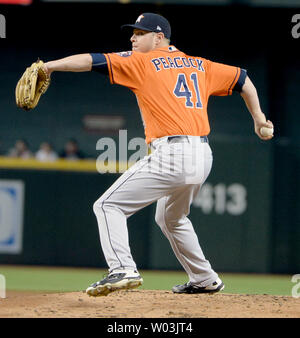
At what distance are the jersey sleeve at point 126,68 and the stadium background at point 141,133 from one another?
4.16 metres

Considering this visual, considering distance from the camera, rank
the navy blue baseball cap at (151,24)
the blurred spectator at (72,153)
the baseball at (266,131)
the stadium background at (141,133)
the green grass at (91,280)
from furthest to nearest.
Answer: the blurred spectator at (72,153) → the stadium background at (141,133) → the green grass at (91,280) → the baseball at (266,131) → the navy blue baseball cap at (151,24)

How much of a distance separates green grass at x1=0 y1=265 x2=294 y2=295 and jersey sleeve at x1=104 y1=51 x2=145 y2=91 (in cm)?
265

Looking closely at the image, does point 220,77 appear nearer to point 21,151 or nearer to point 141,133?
point 21,151

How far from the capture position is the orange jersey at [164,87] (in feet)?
13.8

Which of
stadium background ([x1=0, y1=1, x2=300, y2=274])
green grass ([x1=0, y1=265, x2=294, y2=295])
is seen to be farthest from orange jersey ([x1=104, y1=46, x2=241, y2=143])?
stadium background ([x1=0, y1=1, x2=300, y2=274])

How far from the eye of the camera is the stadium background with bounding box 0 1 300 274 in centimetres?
826

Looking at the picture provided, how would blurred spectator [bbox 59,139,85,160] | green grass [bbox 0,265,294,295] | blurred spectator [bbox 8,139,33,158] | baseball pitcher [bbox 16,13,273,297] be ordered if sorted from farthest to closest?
blurred spectator [bbox 8,139,33,158] → blurred spectator [bbox 59,139,85,160] → green grass [bbox 0,265,294,295] → baseball pitcher [bbox 16,13,273,297]

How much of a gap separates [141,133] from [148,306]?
6.66m

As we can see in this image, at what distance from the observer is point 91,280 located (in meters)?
7.18

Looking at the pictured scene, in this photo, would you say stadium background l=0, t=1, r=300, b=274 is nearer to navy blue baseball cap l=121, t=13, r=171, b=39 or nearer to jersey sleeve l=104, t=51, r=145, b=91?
navy blue baseball cap l=121, t=13, r=171, b=39

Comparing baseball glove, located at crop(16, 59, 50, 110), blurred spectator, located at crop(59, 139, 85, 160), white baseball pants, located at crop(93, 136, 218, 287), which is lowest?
white baseball pants, located at crop(93, 136, 218, 287)

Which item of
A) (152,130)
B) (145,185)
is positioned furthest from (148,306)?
(152,130)

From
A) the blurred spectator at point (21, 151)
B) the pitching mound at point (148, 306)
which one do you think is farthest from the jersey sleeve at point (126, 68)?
the blurred spectator at point (21, 151)

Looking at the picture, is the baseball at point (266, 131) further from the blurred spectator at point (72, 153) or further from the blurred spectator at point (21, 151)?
the blurred spectator at point (21, 151)
